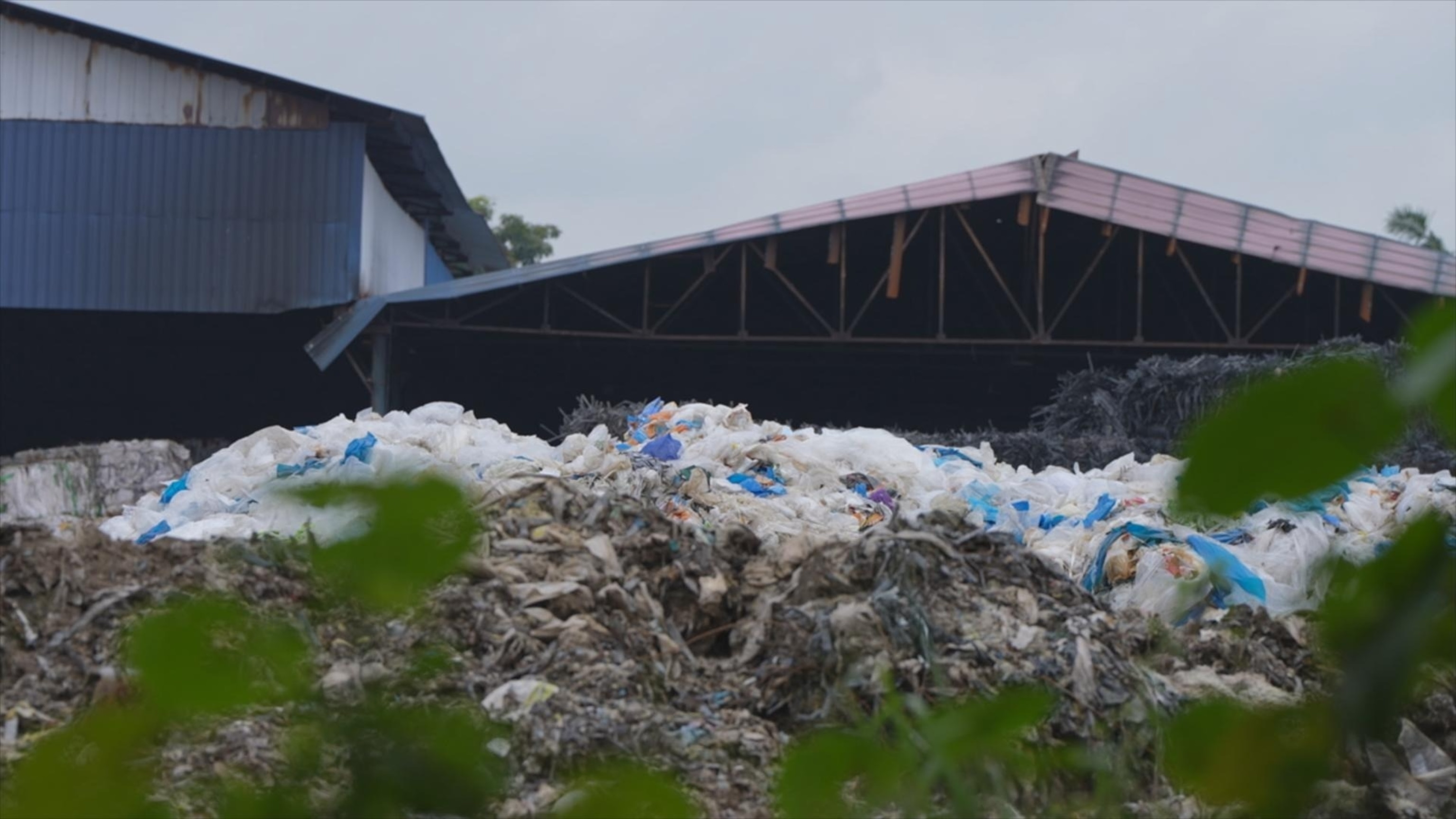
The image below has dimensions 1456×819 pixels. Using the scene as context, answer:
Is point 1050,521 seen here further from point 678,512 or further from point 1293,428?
point 1293,428

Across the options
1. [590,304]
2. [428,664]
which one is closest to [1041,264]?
[590,304]

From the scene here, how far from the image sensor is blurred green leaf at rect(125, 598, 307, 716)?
58cm

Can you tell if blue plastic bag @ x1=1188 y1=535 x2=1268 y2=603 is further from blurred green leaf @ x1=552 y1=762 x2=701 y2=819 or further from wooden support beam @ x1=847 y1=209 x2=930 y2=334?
wooden support beam @ x1=847 y1=209 x2=930 y2=334

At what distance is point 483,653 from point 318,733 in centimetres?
498

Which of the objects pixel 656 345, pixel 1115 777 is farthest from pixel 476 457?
pixel 656 345

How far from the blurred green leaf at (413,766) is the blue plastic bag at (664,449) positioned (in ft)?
29.0

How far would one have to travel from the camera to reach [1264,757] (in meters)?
0.58

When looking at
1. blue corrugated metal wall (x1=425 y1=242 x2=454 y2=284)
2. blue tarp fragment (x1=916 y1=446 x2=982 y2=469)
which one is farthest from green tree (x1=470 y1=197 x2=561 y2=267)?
blue tarp fragment (x1=916 y1=446 x2=982 y2=469)

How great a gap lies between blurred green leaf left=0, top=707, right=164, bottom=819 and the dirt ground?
3.52 meters

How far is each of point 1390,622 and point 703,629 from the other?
5.73 metres

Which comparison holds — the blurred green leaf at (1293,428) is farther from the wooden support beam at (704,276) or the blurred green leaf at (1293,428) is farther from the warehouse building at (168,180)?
the warehouse building at (168,180)

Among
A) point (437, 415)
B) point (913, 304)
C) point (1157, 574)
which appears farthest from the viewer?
point (913, 304)

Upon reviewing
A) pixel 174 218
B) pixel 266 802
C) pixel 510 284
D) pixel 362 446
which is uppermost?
pixel 174 218

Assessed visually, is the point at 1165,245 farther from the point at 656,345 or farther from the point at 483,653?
the point at 483,653
